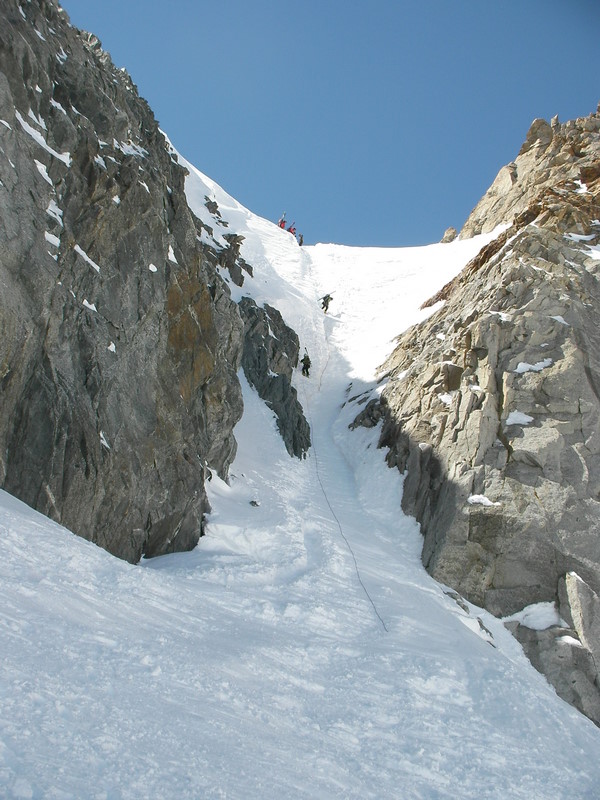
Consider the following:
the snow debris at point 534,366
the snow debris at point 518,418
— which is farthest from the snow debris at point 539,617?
the snow debris at point 534,366

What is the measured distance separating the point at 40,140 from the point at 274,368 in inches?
968

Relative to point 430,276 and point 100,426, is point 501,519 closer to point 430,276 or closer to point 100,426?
point 100,426

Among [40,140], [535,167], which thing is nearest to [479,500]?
[40,140]

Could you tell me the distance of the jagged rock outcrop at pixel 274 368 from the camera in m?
32.3

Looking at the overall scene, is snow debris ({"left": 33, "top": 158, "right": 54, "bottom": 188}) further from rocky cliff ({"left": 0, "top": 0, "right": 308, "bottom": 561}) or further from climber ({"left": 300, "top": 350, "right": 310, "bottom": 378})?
climber ({"left": 300, "top": 350, "right": 310, "bottom": 378})

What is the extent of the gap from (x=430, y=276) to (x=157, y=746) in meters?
62.4

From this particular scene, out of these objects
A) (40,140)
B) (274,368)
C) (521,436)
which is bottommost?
(521,436)

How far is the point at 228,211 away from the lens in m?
73.9

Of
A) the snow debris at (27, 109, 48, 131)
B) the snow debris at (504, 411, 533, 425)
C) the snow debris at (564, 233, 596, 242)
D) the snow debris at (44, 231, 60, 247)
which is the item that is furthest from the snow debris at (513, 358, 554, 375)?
the snow debris at (27, 109, 48, 131)

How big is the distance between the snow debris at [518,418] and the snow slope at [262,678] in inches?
239

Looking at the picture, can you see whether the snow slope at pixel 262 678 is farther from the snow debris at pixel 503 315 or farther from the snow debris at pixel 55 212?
the snow debris at pixel 503 315

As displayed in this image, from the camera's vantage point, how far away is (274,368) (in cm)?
3819

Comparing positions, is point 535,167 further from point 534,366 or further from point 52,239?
point 52,239

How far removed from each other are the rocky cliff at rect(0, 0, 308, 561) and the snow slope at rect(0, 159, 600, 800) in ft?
5.69
